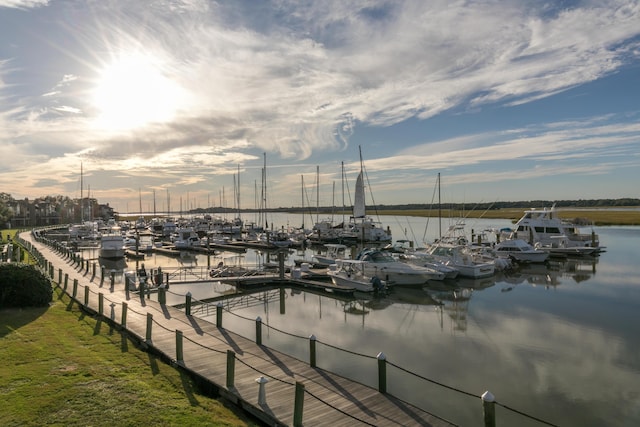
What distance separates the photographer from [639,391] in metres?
13.6

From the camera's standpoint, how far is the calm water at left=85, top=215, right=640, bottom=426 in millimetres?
12984

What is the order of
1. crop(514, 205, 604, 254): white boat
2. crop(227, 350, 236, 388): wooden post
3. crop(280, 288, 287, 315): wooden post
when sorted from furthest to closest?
1. crop(514, 205, 604, 254): white boat
2. crop(280, 288, 287, 315): wooden post
3. crop(227, 350, 236, 388): wooden post

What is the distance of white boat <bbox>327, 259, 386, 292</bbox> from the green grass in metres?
18.2

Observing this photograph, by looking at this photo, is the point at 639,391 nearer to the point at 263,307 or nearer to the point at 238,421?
the point at 238,421

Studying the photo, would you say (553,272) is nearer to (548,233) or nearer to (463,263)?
(463,263)

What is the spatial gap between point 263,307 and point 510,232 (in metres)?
42.8

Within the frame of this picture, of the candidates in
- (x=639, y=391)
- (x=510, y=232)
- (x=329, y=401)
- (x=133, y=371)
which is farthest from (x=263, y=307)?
(x=510, y=232)

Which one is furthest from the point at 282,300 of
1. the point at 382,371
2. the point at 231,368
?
the point at 382,371

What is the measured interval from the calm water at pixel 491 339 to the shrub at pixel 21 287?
8.44 m

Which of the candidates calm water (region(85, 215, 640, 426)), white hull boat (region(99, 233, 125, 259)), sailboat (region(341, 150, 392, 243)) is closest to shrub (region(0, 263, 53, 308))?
calm water (region(85, 215, 640, 426))

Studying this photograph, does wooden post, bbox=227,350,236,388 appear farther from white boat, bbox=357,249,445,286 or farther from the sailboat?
the sailboat

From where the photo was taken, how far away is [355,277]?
31.7m

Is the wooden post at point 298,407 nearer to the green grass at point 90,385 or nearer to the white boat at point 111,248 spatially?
the green grass at point 90,385

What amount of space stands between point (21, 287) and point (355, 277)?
67.9ft
